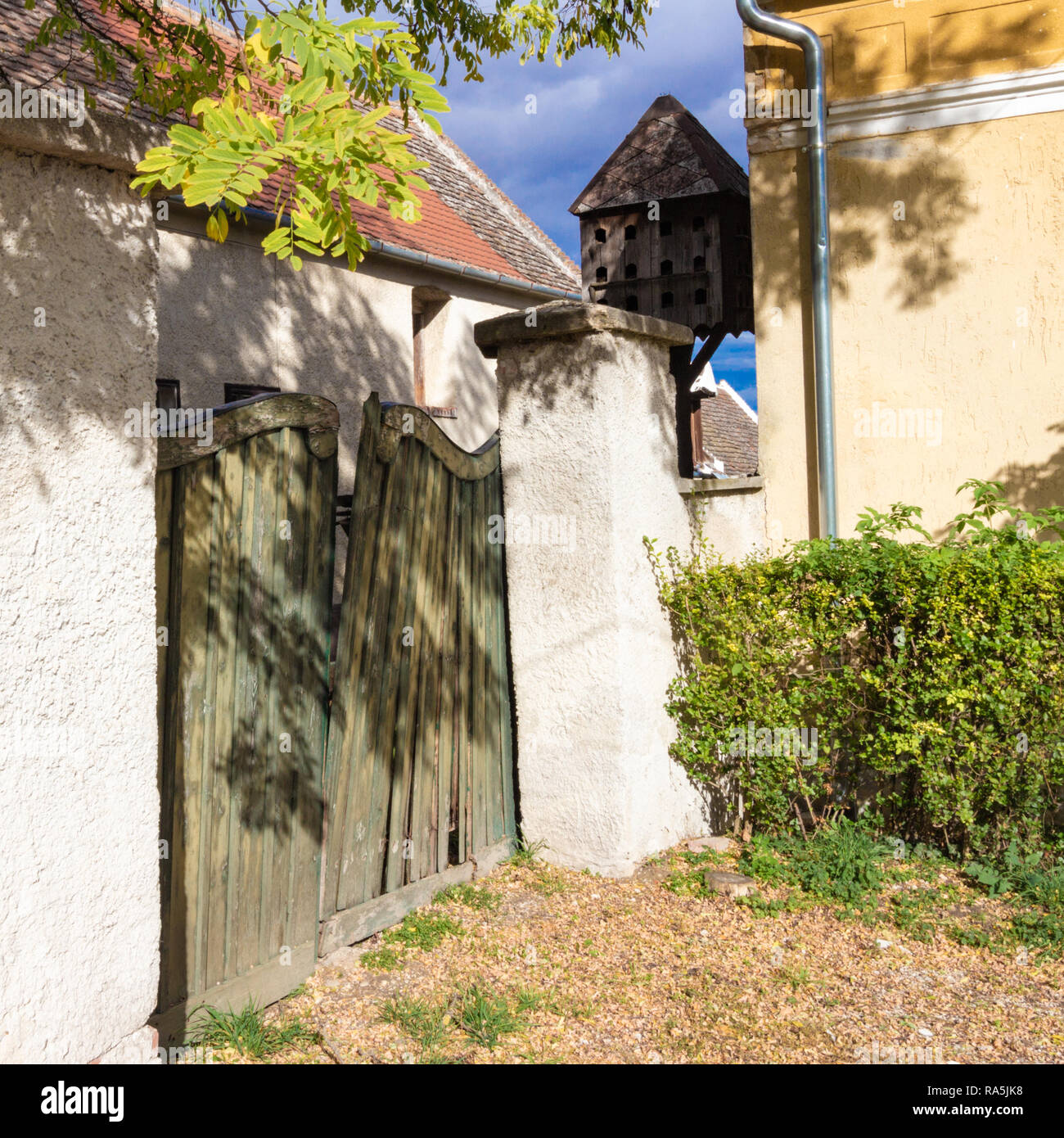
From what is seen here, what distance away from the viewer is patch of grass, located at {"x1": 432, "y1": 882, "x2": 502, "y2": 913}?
449 cm

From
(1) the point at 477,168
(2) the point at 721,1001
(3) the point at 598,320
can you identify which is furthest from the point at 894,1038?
(1) the point at 477,168

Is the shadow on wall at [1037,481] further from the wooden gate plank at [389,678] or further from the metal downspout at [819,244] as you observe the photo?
the wooden gate plank at [389,678]

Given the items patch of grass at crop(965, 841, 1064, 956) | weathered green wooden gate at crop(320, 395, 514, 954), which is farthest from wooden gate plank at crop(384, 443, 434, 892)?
patch of grass at crop(965, 841, 1064, 956)

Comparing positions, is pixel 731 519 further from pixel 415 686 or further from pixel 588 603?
pixel 415 686

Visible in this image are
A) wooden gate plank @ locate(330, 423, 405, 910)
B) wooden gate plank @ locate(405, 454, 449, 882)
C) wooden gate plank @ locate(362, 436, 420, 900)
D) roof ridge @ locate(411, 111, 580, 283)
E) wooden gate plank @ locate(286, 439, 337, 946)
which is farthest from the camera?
roof ridge @ locate(411, 111, 580, 283)

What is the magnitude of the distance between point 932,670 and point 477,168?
42.0ft

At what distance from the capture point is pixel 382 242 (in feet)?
33.4

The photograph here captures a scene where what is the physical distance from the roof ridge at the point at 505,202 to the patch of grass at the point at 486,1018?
12.6m

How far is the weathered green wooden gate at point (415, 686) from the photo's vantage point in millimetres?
4000

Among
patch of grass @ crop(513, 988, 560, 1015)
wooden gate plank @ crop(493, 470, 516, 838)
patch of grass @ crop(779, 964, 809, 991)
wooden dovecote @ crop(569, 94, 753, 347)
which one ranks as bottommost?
patch of grass @ crop(779, 964, 809, 991)

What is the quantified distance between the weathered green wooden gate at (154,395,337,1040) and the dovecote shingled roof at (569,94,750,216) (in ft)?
11.6

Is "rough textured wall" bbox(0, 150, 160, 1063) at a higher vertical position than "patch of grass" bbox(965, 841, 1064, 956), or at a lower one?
higher

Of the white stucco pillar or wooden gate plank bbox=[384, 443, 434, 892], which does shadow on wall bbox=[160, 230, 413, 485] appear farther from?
wooden gate plank bbox=[384, 443, 434, 892]
